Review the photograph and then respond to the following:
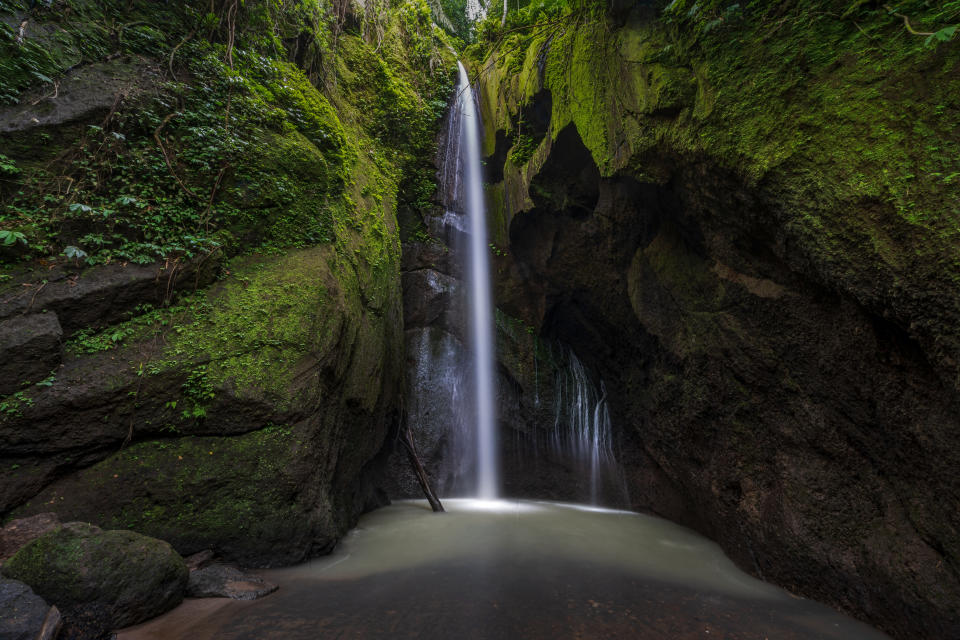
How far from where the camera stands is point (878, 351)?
119 inches

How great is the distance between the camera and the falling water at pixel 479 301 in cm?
831

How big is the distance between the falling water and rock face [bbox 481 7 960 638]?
2550 millimetres

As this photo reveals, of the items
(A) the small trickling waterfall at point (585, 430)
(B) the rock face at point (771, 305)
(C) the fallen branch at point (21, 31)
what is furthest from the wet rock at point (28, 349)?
(A) the small trickling waterfall at point (585, 430)

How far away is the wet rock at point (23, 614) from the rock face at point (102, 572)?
0.19m

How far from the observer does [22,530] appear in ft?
9.75

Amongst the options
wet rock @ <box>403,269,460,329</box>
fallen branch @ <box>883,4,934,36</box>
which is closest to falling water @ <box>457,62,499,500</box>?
wet rock @ <box>403,269,460,329</box>

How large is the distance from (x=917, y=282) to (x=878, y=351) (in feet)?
2.49

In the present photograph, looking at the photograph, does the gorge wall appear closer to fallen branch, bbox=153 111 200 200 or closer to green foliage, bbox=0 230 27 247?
fallen branch, bbox=153 111 200 200

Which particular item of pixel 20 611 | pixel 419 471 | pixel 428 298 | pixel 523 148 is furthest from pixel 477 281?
pixel 20 611

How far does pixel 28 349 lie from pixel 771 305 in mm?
6827

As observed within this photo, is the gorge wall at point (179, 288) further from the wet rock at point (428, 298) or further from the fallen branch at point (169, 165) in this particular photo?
the wet rock at point (428, 298)

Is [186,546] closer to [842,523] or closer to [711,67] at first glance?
[842,523]

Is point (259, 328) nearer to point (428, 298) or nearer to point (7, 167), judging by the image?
point (7, 167)

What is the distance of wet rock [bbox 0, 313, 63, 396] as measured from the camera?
10.8ft
